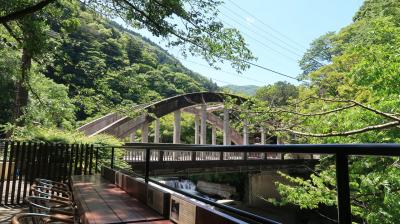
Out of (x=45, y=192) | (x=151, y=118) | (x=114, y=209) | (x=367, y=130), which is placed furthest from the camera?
(x=151, y=118)

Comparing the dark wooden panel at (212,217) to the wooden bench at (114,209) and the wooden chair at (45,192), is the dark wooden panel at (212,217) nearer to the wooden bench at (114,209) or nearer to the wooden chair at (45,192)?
the wooden bench at (114,209)

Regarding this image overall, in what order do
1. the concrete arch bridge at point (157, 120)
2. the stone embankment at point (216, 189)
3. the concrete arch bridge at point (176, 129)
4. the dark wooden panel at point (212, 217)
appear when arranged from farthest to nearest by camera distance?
the stone embankment at point (216, 189) < the concrete arch bridge at point (157, 120) < the concrete arch bridge at point (176, 129) < the dark wooden panel at point (212, 217)

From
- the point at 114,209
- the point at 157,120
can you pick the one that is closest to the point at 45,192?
the point at 114,209

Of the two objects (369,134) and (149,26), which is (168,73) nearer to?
(149,26)

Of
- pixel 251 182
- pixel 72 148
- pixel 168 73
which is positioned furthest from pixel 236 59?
pixel 168 73

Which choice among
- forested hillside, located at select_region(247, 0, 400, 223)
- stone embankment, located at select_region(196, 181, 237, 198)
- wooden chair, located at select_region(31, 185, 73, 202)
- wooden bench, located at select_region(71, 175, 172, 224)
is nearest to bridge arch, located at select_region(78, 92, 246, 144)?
forested hillside, located at select_region(247, 0, 400, 223)

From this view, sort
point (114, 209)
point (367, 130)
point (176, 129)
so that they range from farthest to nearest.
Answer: point (176, 129)
point (367, 130)
point (114, 209)

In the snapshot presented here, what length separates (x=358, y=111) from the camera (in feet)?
17.4

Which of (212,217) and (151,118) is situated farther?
(151,118)

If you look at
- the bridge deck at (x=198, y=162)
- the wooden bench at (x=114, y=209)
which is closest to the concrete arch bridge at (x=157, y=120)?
the bridge deck at (x=198, y=162)

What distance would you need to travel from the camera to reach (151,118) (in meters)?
20.1

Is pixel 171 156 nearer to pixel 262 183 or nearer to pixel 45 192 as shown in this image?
pixel 262 183

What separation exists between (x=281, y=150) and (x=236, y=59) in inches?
283

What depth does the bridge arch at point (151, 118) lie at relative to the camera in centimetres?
1539
